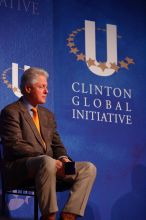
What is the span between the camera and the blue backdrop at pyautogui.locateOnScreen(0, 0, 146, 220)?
5.20m

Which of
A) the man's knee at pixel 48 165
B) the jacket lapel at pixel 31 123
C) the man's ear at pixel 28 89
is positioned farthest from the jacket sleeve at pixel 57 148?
the man's knee at pixel 48 165

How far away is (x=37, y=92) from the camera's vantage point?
14.8 ft

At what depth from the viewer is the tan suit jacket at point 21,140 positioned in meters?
4.18

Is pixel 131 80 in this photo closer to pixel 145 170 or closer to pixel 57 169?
pixel 145 170

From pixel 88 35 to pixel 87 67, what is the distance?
1.16 ft

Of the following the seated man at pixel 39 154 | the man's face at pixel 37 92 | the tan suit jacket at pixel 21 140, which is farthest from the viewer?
the man's face at pixel 37 92

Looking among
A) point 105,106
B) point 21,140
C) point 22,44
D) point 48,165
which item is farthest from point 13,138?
point 105,106

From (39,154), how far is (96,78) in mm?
1612

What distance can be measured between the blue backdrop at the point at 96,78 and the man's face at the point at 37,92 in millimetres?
548

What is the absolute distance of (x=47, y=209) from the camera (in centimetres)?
382

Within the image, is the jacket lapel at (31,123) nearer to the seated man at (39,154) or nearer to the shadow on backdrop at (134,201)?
the seated man at (39,154)

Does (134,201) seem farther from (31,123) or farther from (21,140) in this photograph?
(21,140)

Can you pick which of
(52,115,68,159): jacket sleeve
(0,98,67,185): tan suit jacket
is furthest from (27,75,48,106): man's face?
(52,115,68,159): jacket sleeve

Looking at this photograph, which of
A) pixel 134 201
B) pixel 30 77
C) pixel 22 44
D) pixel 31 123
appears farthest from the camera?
pixel 134 201
